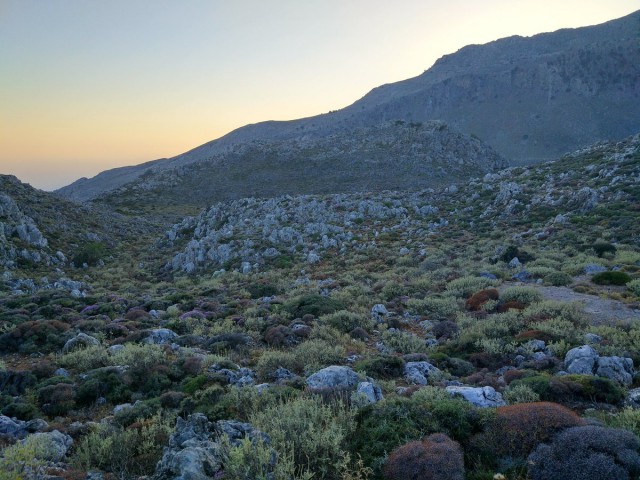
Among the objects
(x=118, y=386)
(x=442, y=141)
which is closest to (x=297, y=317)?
(x=118, y=386)

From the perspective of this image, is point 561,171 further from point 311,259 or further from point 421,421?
point 421,421

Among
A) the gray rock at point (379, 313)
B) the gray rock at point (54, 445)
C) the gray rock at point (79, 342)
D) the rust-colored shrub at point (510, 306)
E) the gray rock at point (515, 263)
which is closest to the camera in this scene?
the gray rock at point (54, 445)

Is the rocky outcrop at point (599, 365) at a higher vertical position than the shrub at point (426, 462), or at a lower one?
lower

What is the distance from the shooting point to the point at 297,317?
18500mm

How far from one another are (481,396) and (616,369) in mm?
3957

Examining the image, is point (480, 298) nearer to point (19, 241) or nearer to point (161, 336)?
point (161, 336)

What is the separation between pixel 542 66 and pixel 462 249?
156956 millimetres

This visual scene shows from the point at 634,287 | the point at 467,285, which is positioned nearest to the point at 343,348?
the point at 467,285

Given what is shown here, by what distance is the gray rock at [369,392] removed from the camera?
841 centimetres

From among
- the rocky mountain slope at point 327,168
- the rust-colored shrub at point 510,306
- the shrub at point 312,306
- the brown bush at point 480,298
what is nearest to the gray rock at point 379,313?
the shrub at point 312,306

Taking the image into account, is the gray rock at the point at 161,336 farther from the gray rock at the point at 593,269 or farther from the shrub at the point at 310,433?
the gray rock at the point at 593,269

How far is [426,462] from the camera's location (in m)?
5.84

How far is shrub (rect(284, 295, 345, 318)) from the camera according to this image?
1856 centimetres

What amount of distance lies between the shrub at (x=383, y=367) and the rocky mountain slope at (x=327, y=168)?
2430 inches
